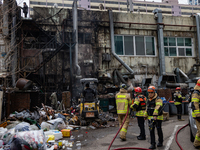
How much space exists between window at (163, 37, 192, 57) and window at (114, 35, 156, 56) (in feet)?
4.61

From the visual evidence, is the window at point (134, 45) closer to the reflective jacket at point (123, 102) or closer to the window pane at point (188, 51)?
the window pane at point (188, 51)

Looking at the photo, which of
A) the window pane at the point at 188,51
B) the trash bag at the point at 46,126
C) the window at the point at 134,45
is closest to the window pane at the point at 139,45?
the window at the point at 134,45

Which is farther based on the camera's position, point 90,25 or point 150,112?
point 90,25

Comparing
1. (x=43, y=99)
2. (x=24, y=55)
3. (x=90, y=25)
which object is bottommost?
(x=43, y=99)

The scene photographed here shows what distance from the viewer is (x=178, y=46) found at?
19.4 metres

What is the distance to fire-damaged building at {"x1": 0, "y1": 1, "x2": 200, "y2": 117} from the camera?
15742 millimetres

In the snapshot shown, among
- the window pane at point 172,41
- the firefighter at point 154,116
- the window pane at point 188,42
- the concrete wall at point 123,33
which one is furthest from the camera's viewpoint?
the window pane at point 188,42

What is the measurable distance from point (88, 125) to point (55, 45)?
28.5ft

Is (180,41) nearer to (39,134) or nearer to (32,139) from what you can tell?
(39,134)

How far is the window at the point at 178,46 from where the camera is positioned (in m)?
19.1

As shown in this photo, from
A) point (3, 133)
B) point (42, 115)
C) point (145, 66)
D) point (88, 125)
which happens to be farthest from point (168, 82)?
point (3, 133)

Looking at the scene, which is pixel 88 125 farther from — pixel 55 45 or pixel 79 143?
pixel 55 45

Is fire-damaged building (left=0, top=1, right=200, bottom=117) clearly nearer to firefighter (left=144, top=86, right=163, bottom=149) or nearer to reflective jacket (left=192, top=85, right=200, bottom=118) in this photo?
firefighter (left=144, top=86, right=163, bottom=149)

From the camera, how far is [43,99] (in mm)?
14867
